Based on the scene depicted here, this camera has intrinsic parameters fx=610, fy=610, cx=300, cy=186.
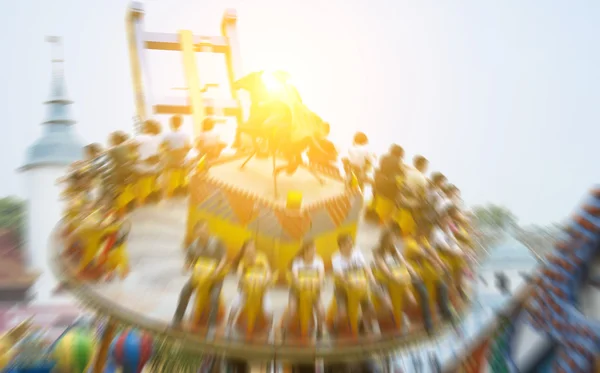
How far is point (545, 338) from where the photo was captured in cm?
381

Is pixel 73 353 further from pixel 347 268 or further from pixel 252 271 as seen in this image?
pixel 347 268

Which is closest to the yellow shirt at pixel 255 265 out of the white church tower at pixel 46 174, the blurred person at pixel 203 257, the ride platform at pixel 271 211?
the blurred person at pixel 203 257

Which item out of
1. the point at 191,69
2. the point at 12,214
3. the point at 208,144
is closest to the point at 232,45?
the point at 191,69

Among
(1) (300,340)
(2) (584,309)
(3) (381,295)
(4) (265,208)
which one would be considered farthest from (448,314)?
(4) (265,208)

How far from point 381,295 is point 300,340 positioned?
0.64 metres

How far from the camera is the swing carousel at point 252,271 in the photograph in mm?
3672

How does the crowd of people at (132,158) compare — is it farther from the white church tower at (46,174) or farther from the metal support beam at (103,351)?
the white church tower at (46,174)

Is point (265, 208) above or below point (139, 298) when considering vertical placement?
above

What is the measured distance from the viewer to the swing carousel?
145 inches

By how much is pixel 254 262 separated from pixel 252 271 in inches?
4.0

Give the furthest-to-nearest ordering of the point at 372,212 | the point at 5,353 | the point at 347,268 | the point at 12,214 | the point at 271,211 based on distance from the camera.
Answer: the point at 12,214 < the point at 5,353 < the point at 372,212 < the point at 271,211 < the point at 347,268

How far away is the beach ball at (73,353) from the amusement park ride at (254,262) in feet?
2.03

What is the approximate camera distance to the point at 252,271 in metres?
3.87

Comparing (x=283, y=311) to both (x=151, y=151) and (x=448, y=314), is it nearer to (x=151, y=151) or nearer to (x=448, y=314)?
(x=448, y=314)
